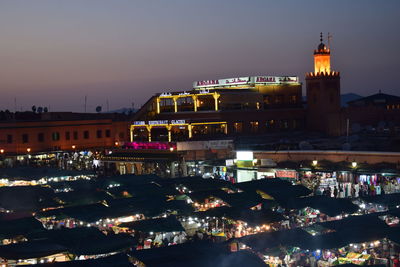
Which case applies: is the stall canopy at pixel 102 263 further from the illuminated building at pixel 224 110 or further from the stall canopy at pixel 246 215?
the illuminated building at pixel 224 110

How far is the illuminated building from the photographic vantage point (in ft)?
140

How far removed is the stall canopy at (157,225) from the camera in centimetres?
1677

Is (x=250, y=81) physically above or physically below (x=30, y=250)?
above

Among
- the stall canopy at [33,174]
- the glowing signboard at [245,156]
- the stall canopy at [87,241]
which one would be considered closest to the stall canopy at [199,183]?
the glowing signboard at [245,156]

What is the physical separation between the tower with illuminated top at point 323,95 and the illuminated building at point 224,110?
1.54 metres

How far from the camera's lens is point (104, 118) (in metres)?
53.2

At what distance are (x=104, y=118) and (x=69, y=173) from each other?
24243mm

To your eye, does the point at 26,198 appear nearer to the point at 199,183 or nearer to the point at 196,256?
the point at 199,183

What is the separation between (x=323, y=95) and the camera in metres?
45.6

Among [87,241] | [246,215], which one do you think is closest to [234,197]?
[246,215]

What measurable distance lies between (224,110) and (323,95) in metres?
7.97

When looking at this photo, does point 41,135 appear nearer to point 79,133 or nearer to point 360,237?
point 79,133

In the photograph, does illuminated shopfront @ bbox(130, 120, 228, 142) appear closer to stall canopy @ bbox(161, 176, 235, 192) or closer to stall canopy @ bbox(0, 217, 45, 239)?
stall canopy @ bbox(161, 176, 235, 192)

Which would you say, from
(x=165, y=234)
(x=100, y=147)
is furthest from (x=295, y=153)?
(x=100, y=147)
